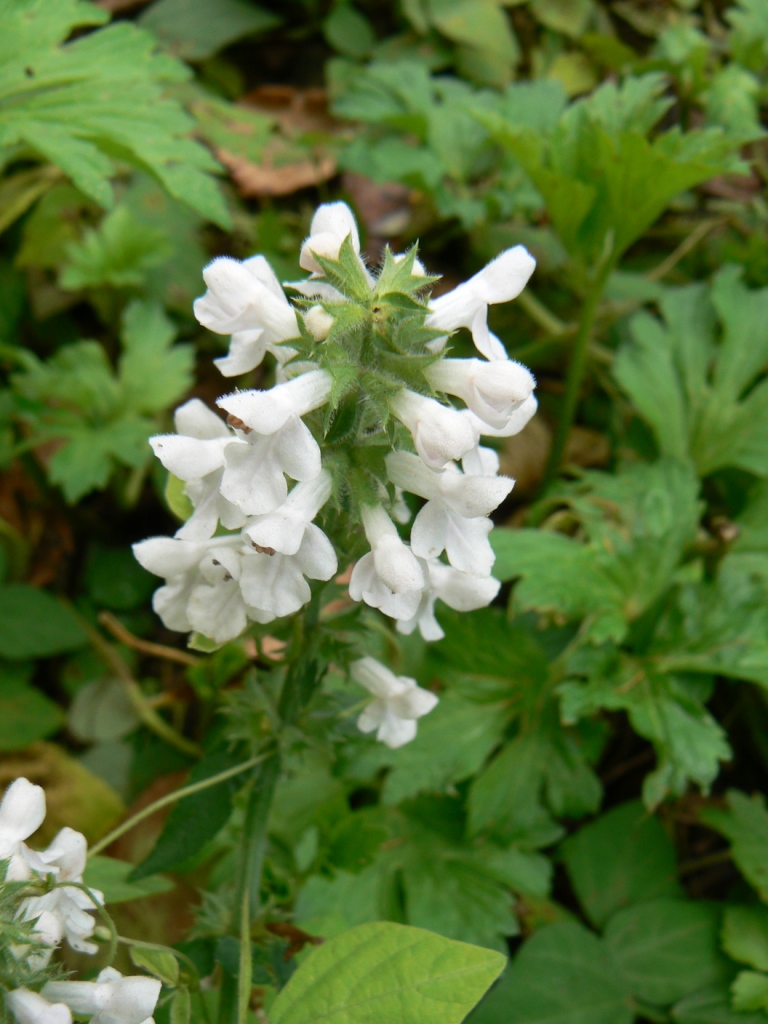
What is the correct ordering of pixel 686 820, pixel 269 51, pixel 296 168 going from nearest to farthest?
pixel 686 820
pixel 296 168
pixel 269 51

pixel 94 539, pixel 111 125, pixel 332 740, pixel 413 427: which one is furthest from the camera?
pixel 94 539

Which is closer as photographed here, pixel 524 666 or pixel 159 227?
pixel 524 666

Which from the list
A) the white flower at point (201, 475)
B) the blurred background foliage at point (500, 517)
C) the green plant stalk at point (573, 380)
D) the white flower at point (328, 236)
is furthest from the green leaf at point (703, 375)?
the white flower at point (201, 475)

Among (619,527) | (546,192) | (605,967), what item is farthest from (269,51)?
(605,967)

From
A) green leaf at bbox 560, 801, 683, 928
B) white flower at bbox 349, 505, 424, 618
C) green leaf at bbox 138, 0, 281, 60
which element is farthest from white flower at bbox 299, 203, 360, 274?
green leaf at bbox 138, 0, 281, 60

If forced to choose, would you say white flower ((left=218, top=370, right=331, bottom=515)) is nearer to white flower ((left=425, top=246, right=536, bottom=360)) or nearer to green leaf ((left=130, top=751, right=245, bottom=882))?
white flower ((left=425, top=246, right=536, bottom=360))

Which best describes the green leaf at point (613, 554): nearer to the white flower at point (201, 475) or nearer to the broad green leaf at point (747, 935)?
the broad green leaf at point (747, 935)

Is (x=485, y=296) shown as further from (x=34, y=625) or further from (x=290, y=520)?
(x=34, y=625)

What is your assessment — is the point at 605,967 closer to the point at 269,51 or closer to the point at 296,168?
the point at 296,168
